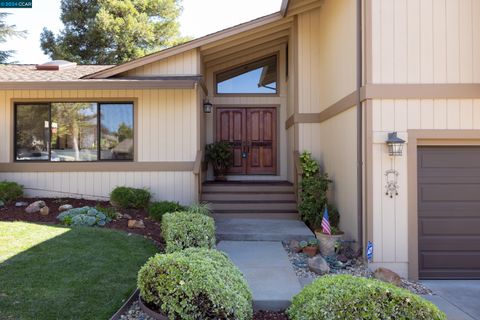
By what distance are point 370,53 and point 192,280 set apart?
407 cm

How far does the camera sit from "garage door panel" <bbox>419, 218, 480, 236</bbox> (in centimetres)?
522

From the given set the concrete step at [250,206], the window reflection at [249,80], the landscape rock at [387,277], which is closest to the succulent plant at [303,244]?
the landscape rock at [387,277]

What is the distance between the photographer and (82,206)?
750 cm

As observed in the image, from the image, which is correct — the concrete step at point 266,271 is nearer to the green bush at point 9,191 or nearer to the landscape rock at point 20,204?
the landscape rock at point 20,204

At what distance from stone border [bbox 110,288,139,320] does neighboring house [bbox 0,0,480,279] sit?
3.31m

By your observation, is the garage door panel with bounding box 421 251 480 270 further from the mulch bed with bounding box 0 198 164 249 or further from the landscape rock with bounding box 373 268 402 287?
the mulch bed with bounding box 0 198 164 249

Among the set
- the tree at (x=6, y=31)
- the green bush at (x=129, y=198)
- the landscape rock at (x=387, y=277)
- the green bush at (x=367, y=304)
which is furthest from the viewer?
the tree at (x=6, y=31)

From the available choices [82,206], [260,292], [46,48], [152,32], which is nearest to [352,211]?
[260,292]

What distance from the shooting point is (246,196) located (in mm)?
8180

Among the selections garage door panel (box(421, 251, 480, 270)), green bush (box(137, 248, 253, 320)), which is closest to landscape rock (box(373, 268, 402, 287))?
garage door panel (box(421, 251, 480, 270))

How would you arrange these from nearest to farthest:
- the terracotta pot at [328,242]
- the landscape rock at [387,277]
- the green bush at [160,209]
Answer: the landscape rock at [387,277] < the terracotta pot at [328,242] < the green bush at [160,209]

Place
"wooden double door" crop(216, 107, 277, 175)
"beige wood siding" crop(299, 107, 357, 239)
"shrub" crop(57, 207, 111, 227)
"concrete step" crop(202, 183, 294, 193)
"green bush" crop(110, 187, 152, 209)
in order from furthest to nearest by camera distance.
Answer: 1. "wooden double door" crop(216, 107, 277, 175)
2. "concrete step" crop(202, 183, 294, 193)
3. "green bush" crop(110, 187, 152, 209)
4. "shrub" crop(57, 207, 111, 227)
5. "beige wood siding" crop(299, 107, 357, 239)

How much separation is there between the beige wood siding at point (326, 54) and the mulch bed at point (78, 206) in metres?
4.12

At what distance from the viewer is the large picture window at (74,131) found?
823 cm
